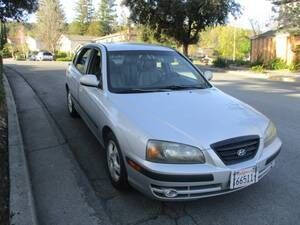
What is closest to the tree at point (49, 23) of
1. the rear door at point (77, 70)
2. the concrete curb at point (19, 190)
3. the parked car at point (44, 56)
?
the parked car at point (44, 56)

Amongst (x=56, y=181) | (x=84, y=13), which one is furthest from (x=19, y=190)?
(x=84, y=13)

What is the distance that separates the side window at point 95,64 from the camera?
5246mm

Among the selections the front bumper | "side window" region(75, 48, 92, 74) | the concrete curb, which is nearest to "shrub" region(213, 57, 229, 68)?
"side window" region(75, 48, 92, 74)

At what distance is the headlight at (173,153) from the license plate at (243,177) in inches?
13.4

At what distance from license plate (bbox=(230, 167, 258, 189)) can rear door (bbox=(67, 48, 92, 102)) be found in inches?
133

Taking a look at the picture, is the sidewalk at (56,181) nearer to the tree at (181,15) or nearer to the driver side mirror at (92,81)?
the driver side mirror at (92,81)

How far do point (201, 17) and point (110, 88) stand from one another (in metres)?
26.4

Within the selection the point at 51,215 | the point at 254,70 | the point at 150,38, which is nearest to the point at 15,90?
the point at 51,215

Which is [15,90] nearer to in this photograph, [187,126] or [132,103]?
[132,103]

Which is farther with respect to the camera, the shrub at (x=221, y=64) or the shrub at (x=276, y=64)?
the shrub at (x=221, y=64)

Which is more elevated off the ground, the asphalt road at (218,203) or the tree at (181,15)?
the tree at (181,15)

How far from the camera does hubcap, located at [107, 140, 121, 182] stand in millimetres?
4016

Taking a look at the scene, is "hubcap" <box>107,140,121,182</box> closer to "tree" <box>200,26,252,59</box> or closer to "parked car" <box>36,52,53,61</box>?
"parked car" <box>36,52,53,61</box>

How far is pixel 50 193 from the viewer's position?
162 inches
